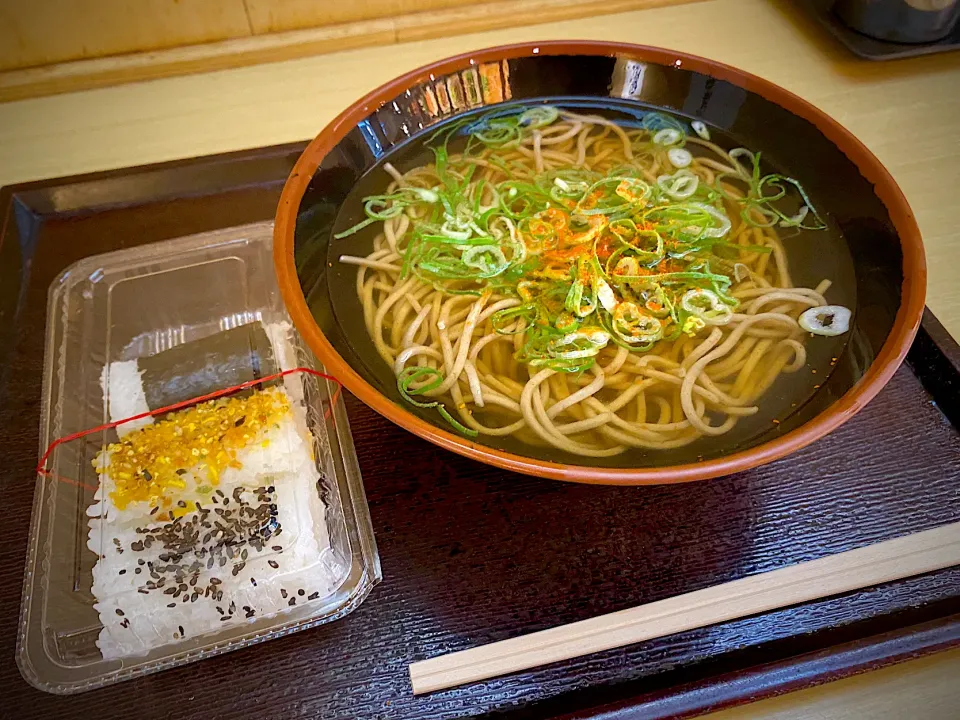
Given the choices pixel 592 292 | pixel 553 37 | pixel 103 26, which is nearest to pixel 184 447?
pixel 592 292

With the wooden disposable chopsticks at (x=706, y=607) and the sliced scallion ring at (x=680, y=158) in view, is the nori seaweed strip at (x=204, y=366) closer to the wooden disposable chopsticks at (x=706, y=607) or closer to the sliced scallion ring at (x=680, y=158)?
the wooden disposable chopsticks at (x=706, y=607)

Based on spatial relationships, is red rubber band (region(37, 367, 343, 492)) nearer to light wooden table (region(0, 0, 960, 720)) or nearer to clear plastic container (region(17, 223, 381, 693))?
clear plastic container (region(17, 223, 381, 693))

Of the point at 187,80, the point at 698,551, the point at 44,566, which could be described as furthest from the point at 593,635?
the point at 187,80

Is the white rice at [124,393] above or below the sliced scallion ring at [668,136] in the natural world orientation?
below

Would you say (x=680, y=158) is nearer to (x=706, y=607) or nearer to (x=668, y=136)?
(x=668, y=136)

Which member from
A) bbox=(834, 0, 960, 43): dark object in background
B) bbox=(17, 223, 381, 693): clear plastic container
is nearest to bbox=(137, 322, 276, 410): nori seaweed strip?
bbox=(17, 223, 381, 693): clear plastic container

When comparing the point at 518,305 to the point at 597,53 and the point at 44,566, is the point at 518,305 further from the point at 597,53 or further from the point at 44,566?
the point at 44,566

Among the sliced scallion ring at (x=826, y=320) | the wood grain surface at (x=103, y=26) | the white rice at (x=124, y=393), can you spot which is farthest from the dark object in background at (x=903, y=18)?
the white rice at (x=124, y=393)
